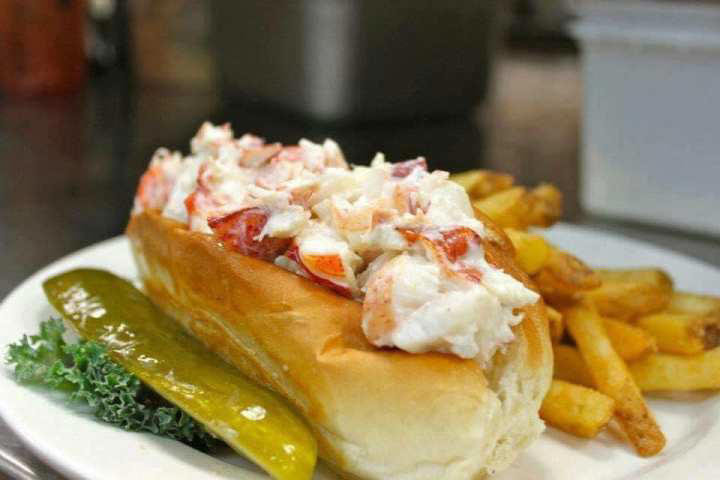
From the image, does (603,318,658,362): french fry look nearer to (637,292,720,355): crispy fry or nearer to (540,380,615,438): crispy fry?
(637,292,720,355): crispy fry

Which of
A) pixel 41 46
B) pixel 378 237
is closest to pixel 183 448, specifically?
pixel 378 237

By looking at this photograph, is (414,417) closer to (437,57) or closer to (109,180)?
(109,180)

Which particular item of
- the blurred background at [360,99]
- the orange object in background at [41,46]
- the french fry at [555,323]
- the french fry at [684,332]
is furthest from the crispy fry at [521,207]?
the orange object in background at [41,46]

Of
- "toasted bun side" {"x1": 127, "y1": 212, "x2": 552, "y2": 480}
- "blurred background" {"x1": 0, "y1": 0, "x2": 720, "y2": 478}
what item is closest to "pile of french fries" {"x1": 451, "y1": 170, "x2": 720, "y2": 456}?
"toasted bun side" {"x1": 127, "y1": 212, "x2": 552, "y2": 480}

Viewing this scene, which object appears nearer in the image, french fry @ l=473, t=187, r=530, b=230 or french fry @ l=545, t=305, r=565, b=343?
french fry @ l=545, t=305, r=565, b=343

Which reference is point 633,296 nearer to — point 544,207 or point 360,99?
point 544,207

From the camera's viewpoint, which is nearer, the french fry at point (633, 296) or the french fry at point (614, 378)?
the french fry at point (614, 378)

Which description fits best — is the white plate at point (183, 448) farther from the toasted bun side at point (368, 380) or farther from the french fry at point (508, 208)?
the french fry at point (508, 208)
